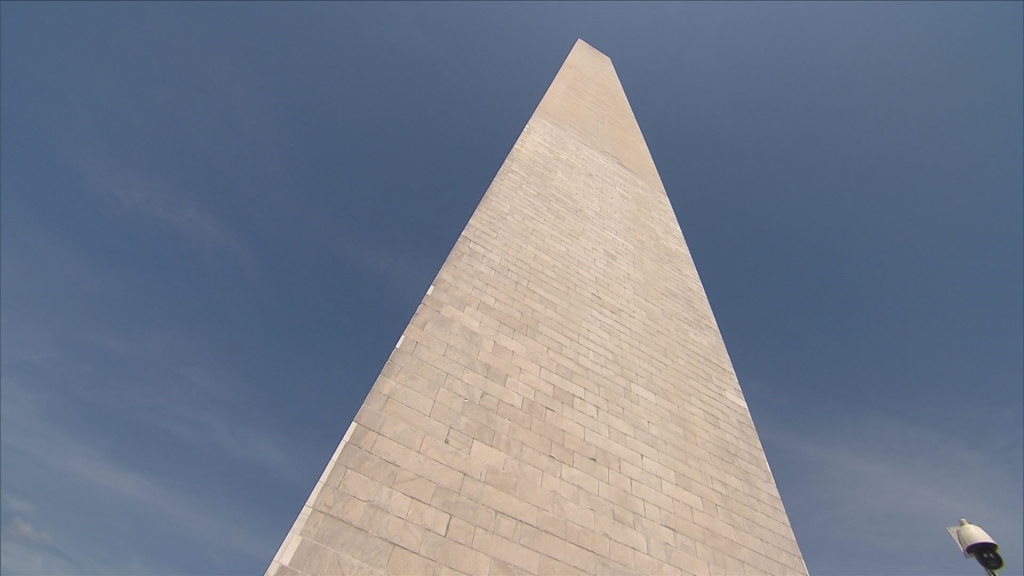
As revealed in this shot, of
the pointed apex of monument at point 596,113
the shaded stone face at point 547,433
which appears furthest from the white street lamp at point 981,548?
the pointed apex of monument at point 596,113

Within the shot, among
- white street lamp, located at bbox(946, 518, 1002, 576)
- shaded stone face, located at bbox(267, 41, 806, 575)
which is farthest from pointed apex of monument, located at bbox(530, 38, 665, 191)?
white street lamp, located at bbox(946, 518, 1002, 576)

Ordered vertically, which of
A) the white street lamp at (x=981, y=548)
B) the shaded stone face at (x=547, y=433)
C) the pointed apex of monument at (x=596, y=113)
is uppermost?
the pointed apex of monument at (x=596, y=113)

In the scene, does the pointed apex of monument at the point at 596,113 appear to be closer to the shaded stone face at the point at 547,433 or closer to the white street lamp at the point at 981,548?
the shaded stone face at the point at 547,433

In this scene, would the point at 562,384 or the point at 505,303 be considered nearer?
the point at 562,384

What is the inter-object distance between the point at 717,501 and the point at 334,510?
4140 mm

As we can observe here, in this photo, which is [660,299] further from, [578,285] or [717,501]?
[717,501]

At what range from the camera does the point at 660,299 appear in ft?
26.9

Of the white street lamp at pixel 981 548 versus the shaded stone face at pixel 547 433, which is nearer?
the shaded stone face at pixel 547 433

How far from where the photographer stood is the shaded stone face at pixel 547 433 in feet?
11.6

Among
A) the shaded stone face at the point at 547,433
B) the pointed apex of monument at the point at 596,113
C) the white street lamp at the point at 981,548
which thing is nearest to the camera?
the shaded stone face at the point at 547,433

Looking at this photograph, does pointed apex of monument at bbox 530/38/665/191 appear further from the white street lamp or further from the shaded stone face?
the white street lamp

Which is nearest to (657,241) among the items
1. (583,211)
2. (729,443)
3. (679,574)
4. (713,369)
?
(583,211)

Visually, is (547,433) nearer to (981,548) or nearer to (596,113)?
(981,548)

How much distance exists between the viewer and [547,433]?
4723 mm
